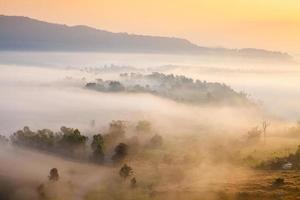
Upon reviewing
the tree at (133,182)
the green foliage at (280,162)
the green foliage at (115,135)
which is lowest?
the tree at (133,182)

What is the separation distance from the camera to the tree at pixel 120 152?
230 ft

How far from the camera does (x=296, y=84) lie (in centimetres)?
18762

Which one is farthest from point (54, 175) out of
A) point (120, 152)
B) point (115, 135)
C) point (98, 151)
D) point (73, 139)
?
point (115, 135)

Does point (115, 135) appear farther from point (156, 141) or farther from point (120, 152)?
point (120, 152)

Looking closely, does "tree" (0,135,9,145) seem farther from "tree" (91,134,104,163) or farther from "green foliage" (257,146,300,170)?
"green foliage" (257,146,300,170)

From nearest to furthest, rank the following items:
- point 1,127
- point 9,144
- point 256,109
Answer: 1. point 9,144
2. point 1,127
3. point 256,109

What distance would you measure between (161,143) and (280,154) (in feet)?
65.9

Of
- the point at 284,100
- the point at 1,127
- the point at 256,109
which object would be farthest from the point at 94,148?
the point at 284,100

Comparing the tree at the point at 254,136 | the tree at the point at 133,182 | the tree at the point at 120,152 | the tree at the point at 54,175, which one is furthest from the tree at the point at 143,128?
the tree at the point at 133,182

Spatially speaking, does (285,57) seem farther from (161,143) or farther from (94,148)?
(94,148)

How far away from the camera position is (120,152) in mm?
71938

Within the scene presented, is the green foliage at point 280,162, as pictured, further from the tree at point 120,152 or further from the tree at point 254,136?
the tree at point 120,152

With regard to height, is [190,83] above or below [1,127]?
above

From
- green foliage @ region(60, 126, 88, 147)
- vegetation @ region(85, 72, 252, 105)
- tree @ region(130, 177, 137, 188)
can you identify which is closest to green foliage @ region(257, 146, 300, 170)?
tree @ region(130, 177, 137, 188)
